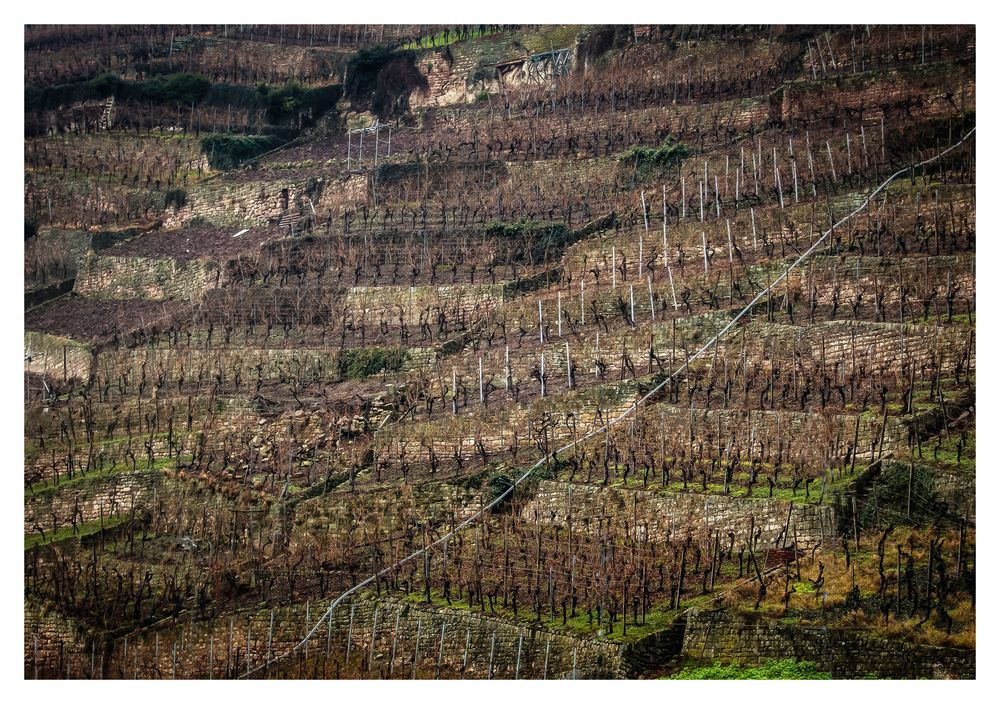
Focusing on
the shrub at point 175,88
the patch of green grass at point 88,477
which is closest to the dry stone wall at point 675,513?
the patch of green grass at point 88,477

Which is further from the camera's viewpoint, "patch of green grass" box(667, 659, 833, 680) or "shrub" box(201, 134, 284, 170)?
"shrub" box(201, 134, 284, 170)

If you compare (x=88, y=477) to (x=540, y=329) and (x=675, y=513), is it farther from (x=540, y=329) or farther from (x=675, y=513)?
(x=675, y=513)

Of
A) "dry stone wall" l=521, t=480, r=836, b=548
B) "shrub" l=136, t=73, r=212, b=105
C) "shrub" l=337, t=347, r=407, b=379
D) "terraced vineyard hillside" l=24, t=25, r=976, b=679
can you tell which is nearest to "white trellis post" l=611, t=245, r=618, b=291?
"terraced vineyard hillside" l=24, t=25, r=976, b=679

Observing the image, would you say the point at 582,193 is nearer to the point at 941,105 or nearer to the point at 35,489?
the point at 941,105

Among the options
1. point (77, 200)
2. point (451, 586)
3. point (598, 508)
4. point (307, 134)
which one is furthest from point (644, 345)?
point (77, 200)

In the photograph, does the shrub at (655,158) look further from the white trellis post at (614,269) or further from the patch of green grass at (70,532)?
the patch of green grass at (70,532)

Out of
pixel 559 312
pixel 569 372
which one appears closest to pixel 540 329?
pixel 559 312

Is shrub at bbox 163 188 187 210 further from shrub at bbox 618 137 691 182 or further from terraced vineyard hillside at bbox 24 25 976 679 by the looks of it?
shrub at bbox 618 137 691 182

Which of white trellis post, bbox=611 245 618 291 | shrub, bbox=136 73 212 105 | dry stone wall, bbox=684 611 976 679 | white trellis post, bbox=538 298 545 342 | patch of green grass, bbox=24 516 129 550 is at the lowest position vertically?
dry stone wall, bbox=684 611 976 679
